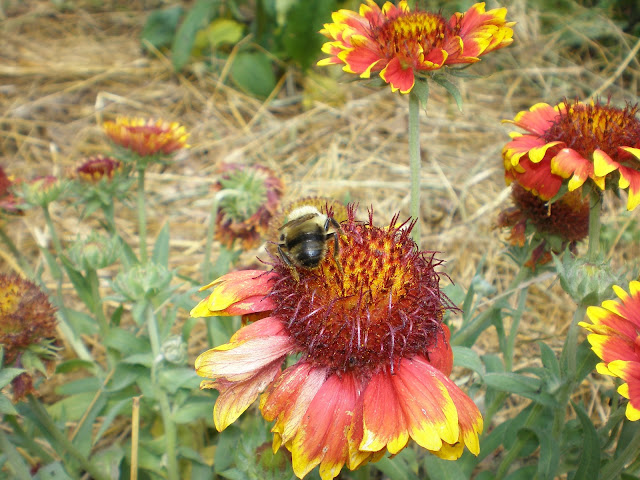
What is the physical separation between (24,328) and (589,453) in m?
1.42

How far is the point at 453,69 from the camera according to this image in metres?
1.31

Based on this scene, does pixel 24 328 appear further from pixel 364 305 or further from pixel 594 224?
pixel 594 224

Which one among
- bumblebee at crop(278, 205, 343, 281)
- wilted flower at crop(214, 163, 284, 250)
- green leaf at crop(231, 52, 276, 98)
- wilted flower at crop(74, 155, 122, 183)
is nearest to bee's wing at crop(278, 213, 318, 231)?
bumblebee at crop(278, 205, 343, 281)

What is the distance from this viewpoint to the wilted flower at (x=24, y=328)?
52.1 inches

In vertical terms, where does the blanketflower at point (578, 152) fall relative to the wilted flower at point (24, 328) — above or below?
above

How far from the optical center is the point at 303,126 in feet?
11.8

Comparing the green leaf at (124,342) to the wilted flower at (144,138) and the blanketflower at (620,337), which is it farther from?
the blanketflower at (620,337)

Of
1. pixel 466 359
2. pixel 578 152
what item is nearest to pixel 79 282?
pixel 466 359

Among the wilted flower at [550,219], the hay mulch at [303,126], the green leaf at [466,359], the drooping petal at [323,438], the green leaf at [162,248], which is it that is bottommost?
the hay mulch at [303,126]

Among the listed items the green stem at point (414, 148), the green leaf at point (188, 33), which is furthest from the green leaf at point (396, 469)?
the green leaf at point (188, 33)

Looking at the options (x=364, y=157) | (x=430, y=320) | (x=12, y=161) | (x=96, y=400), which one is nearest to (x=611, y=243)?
(x=364, y=157)

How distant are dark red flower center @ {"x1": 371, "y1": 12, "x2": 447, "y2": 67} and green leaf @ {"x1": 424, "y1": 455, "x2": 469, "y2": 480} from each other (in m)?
0.99

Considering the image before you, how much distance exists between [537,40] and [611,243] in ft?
7.61

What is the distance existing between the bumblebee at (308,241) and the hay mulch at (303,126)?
137 centimetres
